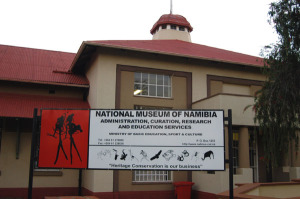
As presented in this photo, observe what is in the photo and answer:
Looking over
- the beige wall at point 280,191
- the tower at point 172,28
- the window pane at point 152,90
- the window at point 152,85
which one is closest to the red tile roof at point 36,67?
the window at point 152,85

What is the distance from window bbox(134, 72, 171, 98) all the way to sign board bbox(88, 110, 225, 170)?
28.7 ft

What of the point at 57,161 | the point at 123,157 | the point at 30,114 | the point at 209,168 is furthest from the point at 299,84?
the point at 30,114

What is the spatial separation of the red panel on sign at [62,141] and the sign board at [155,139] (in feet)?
0.78

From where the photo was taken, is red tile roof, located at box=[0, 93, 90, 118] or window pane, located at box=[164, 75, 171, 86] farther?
window pane, located at box=[164, 75, 171, 86]

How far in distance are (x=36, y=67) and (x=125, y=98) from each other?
5.66m

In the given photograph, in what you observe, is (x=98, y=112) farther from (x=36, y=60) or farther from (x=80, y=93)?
(x=36, y=60)

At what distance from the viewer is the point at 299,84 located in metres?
10.2

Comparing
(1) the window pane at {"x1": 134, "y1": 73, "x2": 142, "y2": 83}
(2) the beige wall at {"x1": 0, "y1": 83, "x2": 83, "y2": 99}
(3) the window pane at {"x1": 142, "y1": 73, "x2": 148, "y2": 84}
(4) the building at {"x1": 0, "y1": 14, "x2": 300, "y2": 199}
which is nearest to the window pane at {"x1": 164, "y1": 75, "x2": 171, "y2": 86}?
(4) the building at {"x1": 0, "y1": 14, "x2": 300, "y2": 199}

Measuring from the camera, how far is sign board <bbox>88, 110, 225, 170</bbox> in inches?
297

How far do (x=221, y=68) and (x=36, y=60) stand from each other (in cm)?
1012

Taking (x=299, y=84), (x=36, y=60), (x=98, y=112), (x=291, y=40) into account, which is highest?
(x=36, y=60)

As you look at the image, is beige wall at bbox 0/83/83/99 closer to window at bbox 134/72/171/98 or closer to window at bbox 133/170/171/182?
window at bbox 134/72/171/98

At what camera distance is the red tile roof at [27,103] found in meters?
14.9

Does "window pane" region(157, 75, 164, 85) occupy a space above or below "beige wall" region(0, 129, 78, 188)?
above
